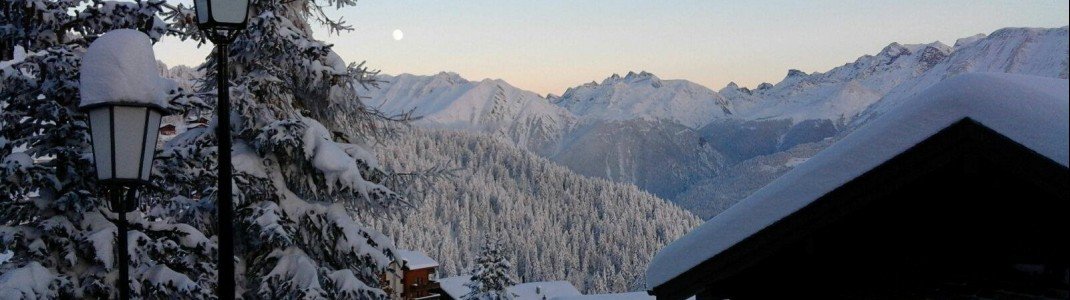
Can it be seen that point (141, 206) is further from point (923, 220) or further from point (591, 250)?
point (591, 250)

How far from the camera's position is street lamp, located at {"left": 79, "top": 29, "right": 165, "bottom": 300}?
5.46m

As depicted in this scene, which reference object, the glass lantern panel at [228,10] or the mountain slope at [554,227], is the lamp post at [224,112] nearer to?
the glass lantern panel at [228,10]

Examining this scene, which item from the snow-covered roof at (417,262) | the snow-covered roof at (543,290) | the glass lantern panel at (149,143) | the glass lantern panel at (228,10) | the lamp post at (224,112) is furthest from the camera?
the snow-covered roof at (543,290)

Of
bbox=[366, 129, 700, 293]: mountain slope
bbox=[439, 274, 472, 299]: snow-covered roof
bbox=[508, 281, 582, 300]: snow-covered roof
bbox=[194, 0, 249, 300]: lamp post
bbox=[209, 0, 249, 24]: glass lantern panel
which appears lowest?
bbox=[508, 281, 582, 300]: snow-covered roof

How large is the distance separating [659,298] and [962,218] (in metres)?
1.77

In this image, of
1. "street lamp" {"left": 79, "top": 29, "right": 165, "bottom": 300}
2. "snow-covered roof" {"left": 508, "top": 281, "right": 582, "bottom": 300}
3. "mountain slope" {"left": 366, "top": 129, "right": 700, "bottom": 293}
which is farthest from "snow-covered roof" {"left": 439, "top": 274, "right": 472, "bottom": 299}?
"mountain slope" {"left": 366, "top": 129, "right": 700, "bottom": 293}

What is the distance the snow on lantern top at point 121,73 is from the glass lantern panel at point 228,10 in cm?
114

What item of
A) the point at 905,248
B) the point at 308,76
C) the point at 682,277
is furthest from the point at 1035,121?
the point at 308,76

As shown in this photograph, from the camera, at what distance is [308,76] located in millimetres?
10414

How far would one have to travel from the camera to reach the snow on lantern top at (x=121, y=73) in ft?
18.0

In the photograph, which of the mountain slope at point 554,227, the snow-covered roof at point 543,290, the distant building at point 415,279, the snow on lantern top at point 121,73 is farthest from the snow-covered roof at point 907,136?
the mountain slope at point 554,227

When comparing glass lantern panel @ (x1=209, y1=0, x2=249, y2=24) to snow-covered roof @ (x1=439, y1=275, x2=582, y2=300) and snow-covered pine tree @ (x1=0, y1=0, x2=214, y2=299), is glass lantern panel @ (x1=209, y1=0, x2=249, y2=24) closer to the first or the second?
snow-covered pine tree @ (x1=0, y1=0, x2=214, y2=299)

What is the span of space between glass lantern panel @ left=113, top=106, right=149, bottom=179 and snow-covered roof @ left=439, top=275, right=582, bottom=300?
168 ft

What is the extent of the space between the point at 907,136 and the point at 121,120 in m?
5.59
